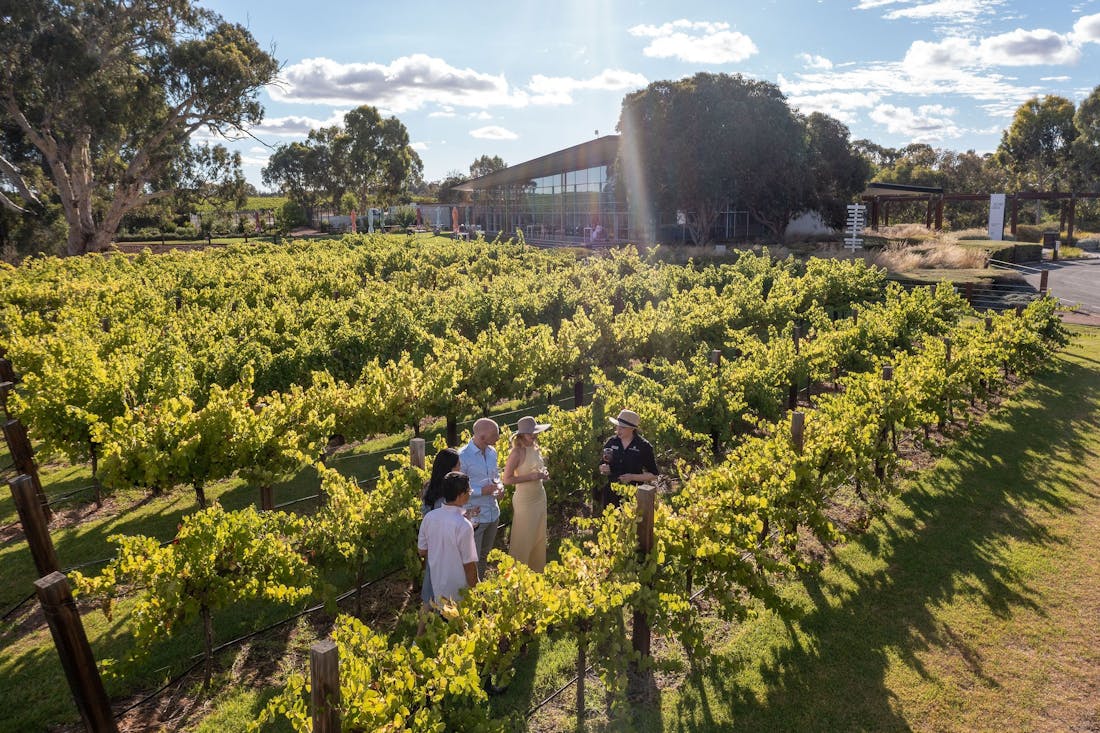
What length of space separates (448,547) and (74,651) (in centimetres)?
236

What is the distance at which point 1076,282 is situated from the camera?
89.0 ft

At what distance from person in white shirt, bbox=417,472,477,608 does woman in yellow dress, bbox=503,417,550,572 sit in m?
0.87

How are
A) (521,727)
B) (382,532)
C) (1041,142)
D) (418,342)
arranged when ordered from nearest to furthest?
(521,727), (382,532), (418,342), (1041,142)

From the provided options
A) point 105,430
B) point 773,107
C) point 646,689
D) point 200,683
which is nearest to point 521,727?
point 646,689

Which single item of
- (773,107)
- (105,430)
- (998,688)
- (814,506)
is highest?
(773,107)

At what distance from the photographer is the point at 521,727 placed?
4668 millimetres

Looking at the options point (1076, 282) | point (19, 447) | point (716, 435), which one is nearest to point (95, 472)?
point (19, 447)

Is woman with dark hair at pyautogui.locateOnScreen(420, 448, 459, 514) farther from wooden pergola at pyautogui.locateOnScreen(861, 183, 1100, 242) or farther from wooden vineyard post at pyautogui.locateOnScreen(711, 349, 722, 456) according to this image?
wooden pergola at pyautogui.locateOnScreen(861, 183, 1100, 242)

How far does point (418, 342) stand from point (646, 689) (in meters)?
8.27

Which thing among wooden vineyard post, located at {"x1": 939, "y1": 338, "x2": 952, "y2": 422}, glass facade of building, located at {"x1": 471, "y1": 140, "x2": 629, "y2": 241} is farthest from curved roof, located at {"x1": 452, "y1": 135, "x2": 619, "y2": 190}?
wooden vineyard post, located at {"x1": 939, "y1": 338, "x2": 952, "y2": 422}

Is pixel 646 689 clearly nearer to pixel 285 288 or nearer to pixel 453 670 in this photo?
pixel 453 670

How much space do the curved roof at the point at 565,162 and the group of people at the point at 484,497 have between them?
35607 millimetres

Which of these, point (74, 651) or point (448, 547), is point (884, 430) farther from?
point (74, 651)

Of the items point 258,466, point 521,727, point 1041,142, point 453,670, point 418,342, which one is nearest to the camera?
point 453,670
